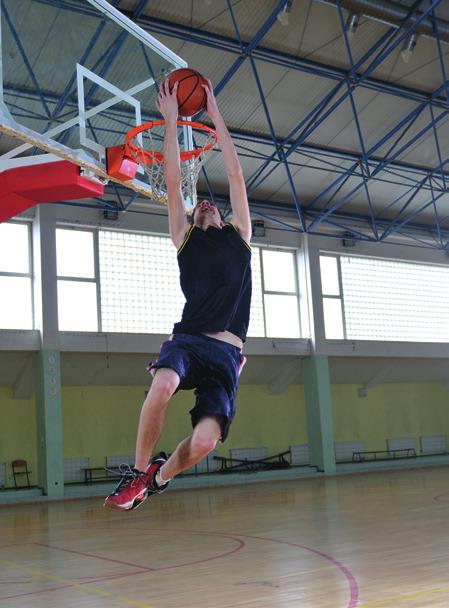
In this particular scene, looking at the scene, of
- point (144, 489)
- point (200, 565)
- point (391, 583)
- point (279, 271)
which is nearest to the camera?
point (144, 489)

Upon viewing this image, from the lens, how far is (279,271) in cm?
2572

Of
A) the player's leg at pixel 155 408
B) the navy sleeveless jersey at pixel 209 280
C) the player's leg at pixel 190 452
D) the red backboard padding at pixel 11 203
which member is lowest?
the player's leg at pixel 190 452

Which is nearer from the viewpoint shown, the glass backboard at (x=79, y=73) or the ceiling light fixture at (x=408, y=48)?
the glass backboard at (x=79, y=73)

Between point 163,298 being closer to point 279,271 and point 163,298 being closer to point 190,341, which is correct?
point 279,271

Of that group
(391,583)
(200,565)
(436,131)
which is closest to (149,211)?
(436,131)

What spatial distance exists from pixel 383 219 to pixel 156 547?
1950 cm

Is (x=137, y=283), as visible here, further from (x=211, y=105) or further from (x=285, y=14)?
(x=211, y=105)

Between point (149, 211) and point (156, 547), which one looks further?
point (149, 211)

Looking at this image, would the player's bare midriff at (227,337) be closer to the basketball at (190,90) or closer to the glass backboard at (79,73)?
the basketball at (190,90)

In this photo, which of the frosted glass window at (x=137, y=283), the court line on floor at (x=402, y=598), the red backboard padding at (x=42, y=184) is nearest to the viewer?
the court line on floor at (x=402, y=598)

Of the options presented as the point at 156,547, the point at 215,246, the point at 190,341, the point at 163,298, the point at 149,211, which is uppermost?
the point at 149,211

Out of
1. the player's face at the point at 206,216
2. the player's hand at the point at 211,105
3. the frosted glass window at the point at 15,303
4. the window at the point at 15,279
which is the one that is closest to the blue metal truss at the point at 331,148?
the window at the point at 15,279

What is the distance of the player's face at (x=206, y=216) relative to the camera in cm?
485

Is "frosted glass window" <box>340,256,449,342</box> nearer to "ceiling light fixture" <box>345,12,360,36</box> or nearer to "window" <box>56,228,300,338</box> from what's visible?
"window" <box>56,228,300,338</box>
